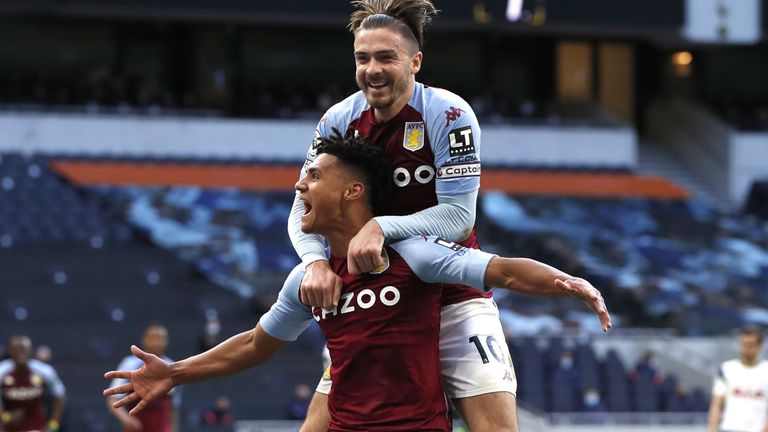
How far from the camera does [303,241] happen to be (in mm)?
5816

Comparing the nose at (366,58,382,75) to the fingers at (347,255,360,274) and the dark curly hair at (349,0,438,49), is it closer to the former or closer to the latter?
the dark curly hair at (349,0,438,49)

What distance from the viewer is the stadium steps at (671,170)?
31597 millimetres

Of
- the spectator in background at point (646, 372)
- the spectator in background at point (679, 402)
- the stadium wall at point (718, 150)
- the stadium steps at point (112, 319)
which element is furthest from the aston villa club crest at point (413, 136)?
the stadium wall at point (718, 150)

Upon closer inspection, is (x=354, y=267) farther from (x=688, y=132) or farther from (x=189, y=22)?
(x=688, y=132)

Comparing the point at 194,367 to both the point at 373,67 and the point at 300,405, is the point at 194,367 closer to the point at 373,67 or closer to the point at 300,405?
the point at 373,67

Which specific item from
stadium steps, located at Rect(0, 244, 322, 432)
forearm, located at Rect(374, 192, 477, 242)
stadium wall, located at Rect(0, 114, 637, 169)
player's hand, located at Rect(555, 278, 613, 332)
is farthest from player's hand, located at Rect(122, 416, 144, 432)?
stadium wall, located at Rect(0, 114, 637, 169)

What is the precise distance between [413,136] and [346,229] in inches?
22.1

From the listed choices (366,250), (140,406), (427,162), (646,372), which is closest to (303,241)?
(427,162)

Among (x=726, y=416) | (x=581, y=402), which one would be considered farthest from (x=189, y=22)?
(x=726, y=416)

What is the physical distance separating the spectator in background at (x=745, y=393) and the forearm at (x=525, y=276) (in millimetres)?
7217

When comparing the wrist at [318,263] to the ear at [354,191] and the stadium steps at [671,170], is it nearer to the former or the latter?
the ear at [354,191]

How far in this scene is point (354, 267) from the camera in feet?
17.2

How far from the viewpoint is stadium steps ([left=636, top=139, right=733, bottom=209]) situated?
31597 mm

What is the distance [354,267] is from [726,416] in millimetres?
7704
